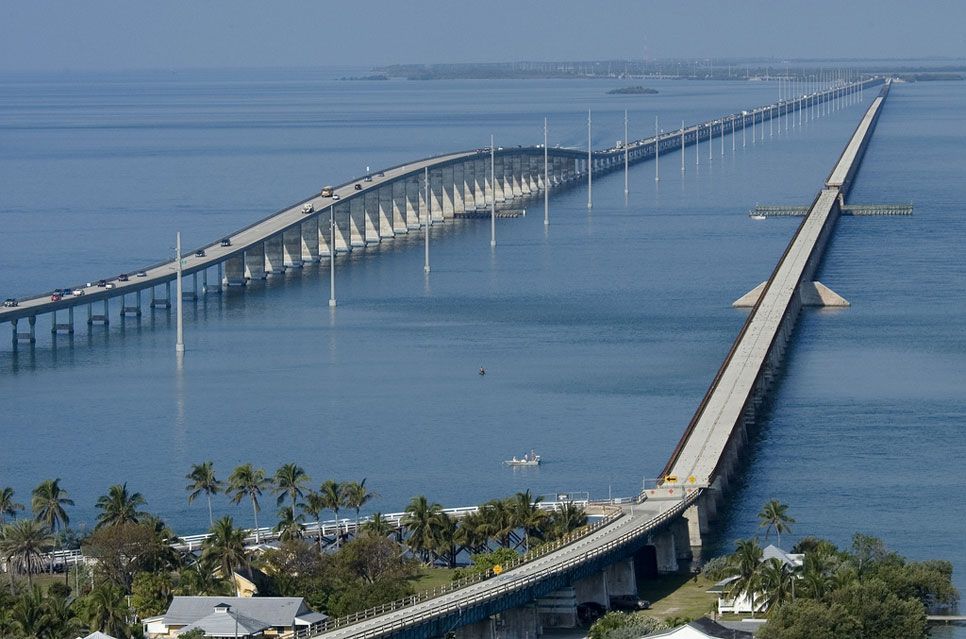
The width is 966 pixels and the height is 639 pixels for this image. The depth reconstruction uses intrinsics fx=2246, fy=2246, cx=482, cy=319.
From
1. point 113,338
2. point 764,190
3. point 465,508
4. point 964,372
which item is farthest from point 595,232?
point 465,508

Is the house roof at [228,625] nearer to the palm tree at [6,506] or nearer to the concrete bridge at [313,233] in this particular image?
the palm tree at [6,506]

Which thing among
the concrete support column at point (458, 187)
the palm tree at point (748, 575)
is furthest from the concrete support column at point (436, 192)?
the palm tree at point (748, 575)

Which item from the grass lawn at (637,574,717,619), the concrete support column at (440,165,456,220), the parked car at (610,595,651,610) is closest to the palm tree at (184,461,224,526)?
the grass lawn at (637,574,717,619)

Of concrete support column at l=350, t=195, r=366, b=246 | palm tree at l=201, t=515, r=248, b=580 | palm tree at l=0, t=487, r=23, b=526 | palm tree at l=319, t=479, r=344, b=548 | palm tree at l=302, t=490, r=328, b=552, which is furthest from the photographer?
concrete support column at l=350, t=195, r=366, b=246

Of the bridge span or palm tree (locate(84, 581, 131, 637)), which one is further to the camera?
the bridge span

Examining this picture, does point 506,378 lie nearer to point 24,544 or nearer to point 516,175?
point 24,544

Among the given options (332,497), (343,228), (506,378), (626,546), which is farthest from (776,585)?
(343,228)

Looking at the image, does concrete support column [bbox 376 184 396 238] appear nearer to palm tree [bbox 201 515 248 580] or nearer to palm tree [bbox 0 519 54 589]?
palm tree [bbox 0 519 54 589]

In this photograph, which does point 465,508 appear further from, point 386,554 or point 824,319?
point 824,319
